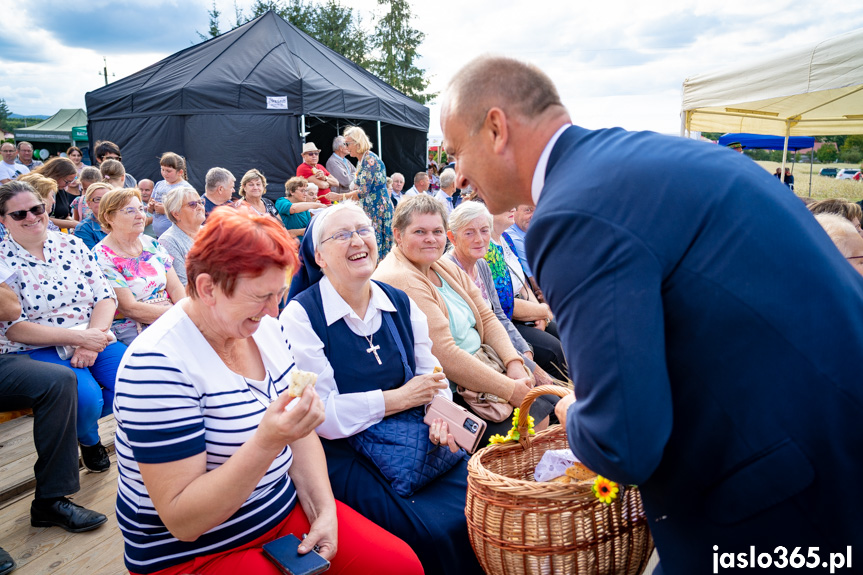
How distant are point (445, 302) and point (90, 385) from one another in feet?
6.80

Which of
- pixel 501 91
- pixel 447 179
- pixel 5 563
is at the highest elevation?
pixel 447 179

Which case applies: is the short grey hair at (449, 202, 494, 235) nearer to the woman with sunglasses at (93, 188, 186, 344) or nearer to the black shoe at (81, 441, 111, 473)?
the woman with sunglasses at (93, 188, 186, 344)

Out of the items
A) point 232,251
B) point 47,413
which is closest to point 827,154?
point 232,251

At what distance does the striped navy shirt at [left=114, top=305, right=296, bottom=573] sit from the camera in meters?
1.56

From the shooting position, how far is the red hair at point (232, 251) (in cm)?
170

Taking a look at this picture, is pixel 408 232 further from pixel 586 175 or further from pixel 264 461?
pixel 586 175

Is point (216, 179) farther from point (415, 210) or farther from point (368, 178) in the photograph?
point (415, 210)

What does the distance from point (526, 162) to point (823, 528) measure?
961mm

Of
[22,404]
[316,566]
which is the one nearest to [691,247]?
[316,566]

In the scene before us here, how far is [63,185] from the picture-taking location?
269 inches

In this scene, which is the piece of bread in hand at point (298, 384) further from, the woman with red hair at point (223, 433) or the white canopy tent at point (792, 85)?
the white canopy tent at point (792, 85)

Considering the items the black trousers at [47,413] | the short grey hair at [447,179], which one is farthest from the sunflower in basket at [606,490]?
the short grey hair at [447,179]

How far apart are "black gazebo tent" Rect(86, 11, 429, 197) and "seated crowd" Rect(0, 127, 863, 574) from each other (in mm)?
7482

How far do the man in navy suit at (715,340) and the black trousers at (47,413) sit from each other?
2772mm
